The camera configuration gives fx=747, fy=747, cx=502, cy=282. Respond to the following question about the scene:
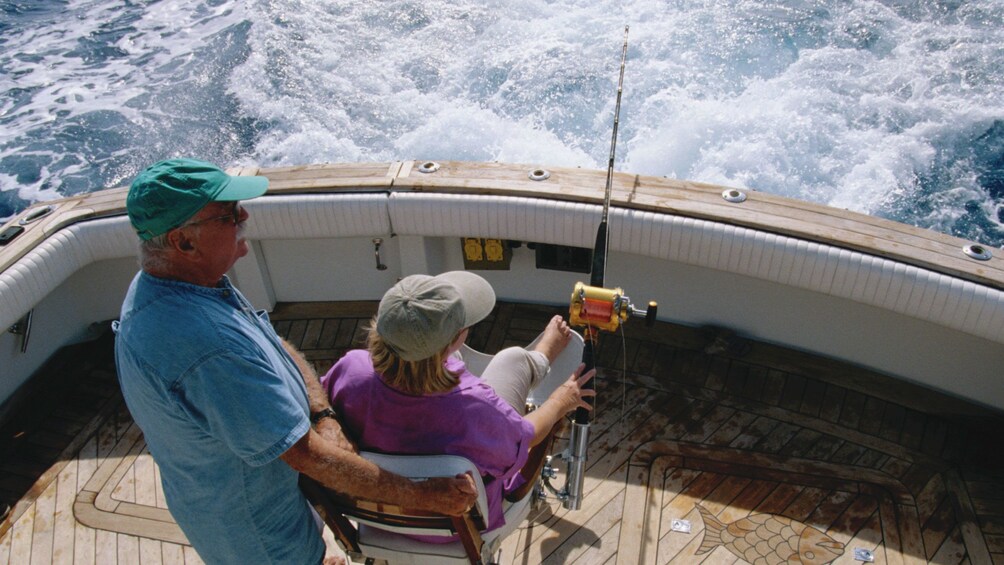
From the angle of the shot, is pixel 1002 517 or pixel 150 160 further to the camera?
pixel 150 160

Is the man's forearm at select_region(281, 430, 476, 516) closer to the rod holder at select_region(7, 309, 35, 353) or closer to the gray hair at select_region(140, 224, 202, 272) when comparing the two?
the gray hair at select_region(140, 224, 202, 272)

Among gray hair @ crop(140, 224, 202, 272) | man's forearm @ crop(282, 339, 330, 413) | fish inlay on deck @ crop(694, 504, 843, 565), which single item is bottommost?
fish inlay on deck @ crop(694, 504, 843, 565)

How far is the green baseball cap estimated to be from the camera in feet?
4.15

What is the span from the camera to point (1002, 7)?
20.7ft

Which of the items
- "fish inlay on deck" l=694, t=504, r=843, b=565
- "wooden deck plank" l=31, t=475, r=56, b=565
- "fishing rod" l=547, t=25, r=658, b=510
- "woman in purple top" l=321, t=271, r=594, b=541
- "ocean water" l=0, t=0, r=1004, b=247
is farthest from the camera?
"ocean water" l=0, t=0, r=1004, b=247

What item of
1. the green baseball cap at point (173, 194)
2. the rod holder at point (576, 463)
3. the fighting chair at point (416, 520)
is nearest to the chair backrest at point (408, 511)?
the fighting chair at point (416, 520)

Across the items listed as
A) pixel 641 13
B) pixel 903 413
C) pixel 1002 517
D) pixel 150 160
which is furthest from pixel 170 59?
pixel 1002 517

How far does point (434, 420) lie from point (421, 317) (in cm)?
21

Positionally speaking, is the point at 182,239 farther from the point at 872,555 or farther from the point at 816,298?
the point at 816,298

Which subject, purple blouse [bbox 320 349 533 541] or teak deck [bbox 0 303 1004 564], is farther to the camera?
teak deck [bbox 0 303 1004 564]

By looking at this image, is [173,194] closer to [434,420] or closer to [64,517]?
[434,420]

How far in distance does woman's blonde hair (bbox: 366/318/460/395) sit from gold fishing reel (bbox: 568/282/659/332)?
522 millimetres

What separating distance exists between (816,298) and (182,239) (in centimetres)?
240

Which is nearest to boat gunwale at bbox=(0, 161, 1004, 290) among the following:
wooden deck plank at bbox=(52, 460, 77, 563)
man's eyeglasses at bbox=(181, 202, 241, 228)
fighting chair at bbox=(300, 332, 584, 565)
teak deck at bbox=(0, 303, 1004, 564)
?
teak deck at bbox=(0, 303, 1004, 564)
